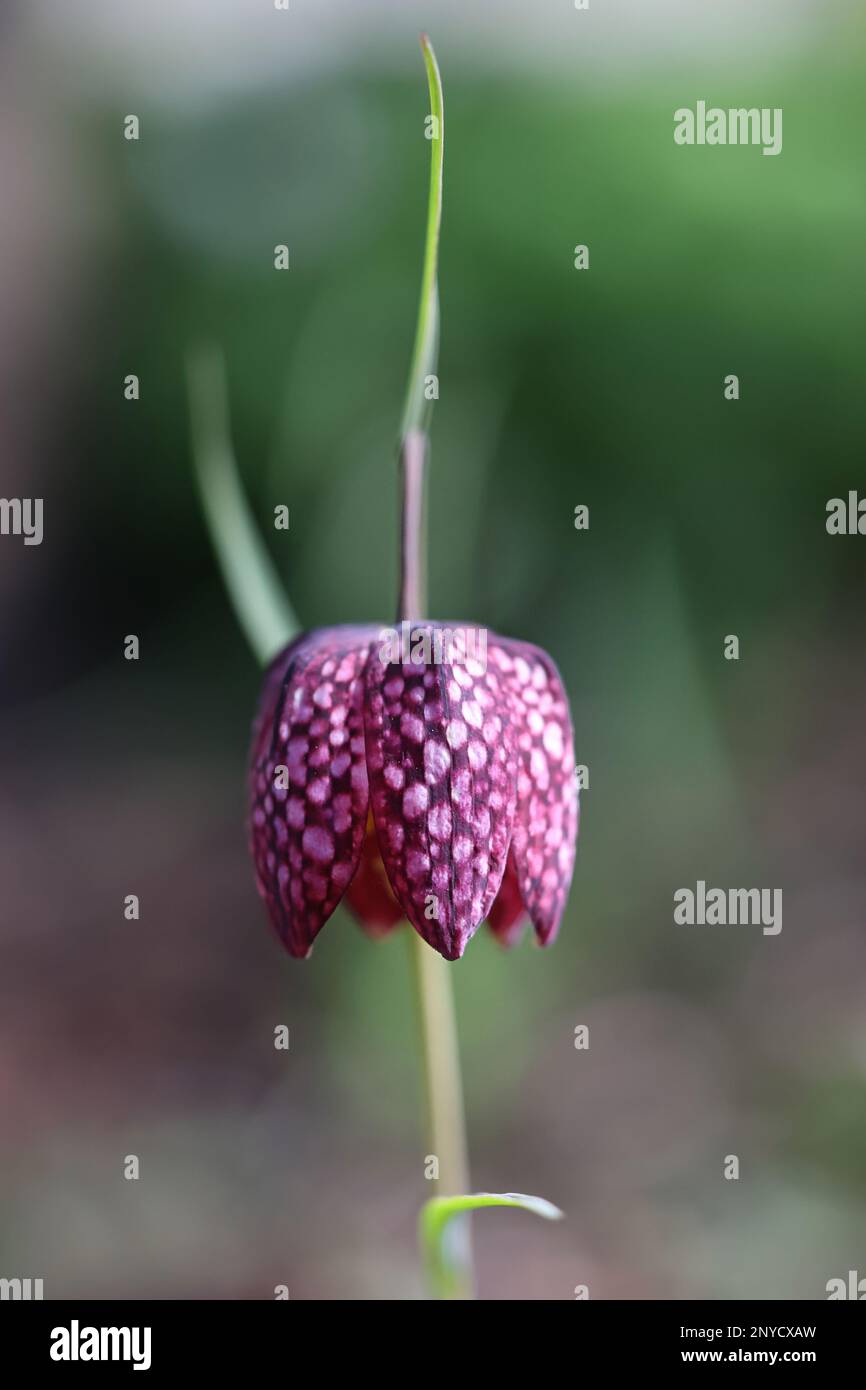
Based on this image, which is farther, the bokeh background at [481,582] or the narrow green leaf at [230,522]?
the bokeh background at [481,582]

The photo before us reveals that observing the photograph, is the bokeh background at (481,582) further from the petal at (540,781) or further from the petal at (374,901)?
the petal at (540,781)

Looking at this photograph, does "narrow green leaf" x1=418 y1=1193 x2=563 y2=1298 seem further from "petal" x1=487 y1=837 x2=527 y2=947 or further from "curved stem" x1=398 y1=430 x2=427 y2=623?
"curved stem" x1=398 y1=430 x2=427 y2=623

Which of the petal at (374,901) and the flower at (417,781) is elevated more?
the flower at (417,781)

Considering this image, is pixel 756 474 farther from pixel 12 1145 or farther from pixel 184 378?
pixel 12 1145

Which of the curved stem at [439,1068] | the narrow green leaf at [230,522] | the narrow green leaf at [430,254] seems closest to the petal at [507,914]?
the curved stem at [439,1068]

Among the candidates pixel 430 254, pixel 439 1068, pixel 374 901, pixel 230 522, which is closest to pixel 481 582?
pixel 230 522

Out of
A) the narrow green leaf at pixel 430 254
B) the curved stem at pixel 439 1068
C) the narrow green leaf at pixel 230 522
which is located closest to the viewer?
the narrow green leaf at pixel 430 254

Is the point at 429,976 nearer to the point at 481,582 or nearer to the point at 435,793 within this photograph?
the point at 435,793
